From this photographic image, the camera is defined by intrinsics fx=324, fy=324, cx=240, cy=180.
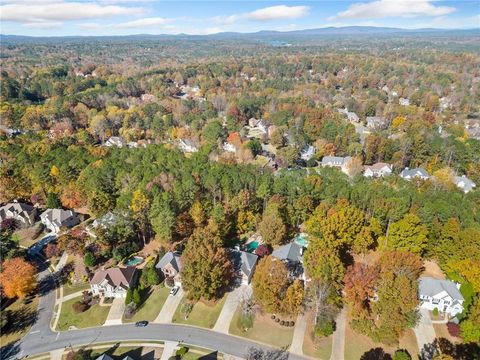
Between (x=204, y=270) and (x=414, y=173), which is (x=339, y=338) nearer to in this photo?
(x=204, y=270)

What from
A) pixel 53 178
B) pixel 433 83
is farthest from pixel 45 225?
Result: pixel 433 83

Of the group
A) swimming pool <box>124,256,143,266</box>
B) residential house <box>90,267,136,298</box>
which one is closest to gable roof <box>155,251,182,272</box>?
residential house <box>90,267,136,298</box>

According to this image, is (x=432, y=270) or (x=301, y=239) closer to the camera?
(x=432, y=270)

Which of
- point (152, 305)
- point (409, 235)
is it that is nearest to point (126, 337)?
point (152, 305)

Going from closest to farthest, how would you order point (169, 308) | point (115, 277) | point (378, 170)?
point (169, 308), point (115, 277), point (378, 170)

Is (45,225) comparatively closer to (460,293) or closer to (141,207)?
(141,207)

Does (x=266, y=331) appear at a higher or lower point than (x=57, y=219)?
lower

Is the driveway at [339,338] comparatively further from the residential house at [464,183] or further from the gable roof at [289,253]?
the residential house at [464,183]
